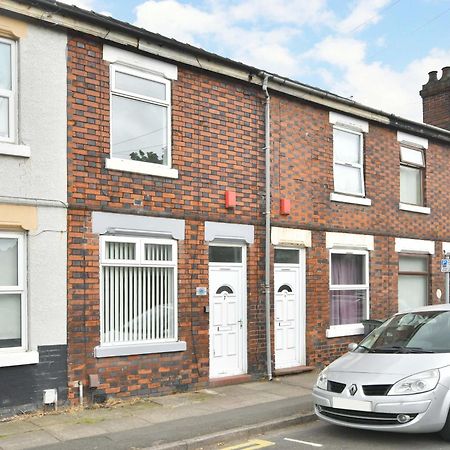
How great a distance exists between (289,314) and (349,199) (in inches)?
111

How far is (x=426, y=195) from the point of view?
48.1 ft

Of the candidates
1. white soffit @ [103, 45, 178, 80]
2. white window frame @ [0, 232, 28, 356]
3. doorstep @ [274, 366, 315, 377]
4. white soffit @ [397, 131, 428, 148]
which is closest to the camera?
white window frame @ [0, 232, 28, 356]

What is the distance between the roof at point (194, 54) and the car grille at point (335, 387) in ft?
18.5

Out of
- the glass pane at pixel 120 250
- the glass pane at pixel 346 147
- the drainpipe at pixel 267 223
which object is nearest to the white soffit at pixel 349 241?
the glass pane at pixel 346 147

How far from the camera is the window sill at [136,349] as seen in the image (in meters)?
8.64

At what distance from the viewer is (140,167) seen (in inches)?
364

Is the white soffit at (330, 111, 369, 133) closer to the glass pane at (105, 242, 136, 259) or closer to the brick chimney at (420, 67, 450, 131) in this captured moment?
Result: the brick chimney at (420, 67, 450, 131)

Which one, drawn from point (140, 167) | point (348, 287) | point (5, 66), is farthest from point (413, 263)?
point (5, 66)

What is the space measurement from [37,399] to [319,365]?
19.0ft

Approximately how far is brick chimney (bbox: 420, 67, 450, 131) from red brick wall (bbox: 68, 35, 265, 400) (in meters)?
8.24

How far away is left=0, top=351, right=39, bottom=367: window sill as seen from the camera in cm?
769

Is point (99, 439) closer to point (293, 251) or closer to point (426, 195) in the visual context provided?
point (293, 251)

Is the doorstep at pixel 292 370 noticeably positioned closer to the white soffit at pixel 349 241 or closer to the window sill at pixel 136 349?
the window sill at pixel 136 349

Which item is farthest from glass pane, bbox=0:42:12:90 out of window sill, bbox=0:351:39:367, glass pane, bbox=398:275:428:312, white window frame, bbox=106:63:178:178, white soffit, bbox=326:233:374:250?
glass pane, bbox=398:275:428:312
